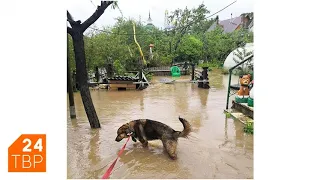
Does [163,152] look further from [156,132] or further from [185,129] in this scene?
[185,129]

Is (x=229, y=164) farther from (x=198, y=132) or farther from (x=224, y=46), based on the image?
(x=224, y=46)

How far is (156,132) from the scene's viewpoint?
377 cm

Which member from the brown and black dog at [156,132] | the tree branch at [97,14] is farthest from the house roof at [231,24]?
the brown and black dog at [156,132]

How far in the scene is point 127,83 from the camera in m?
11.9

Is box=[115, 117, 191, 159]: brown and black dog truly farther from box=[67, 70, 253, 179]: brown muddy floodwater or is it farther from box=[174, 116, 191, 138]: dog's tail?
box=[67, 70, 253, 179]: brown muddy floodwater

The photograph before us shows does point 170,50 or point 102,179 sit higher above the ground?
point 170,50

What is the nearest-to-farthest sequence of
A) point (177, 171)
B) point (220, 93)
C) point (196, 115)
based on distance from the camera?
point (177, 171) < point (196, 115) < point (220, 93)

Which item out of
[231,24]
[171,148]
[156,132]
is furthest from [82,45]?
[231,24]

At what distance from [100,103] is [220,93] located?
186 inches

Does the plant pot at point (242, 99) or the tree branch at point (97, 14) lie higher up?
the tree branch at point (97, 14)

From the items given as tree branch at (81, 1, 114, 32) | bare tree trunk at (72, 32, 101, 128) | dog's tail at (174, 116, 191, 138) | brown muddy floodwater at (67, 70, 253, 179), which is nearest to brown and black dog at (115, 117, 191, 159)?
dog's tail at (174, 116, 191, 138)

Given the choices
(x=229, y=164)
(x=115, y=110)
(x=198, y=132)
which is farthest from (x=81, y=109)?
(x=229, y=164)

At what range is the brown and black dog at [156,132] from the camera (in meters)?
3.58

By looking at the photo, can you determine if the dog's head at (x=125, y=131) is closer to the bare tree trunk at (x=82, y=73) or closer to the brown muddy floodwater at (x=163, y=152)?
the brown muddy floodwater at (x=163, y=152)
